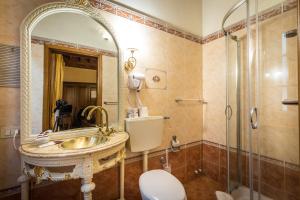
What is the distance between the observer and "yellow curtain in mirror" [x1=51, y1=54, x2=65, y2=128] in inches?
49.0

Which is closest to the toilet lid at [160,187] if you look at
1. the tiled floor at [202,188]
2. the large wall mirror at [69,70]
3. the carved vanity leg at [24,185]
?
the large wall mirror at [69,70]

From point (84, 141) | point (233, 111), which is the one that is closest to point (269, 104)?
point (233, 111)

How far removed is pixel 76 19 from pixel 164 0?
3.76ft

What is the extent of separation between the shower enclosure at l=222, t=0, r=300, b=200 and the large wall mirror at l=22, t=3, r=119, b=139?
1350mm

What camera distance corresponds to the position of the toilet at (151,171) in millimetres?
1137

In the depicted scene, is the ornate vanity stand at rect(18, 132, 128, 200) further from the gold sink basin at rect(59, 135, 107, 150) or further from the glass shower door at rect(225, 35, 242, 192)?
the glass shower door at rect(225, 35, 242, 192)

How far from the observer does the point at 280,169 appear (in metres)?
1.35

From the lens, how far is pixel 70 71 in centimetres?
133

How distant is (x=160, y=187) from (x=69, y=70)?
1261 mm

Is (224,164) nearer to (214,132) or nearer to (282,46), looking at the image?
(214,132)

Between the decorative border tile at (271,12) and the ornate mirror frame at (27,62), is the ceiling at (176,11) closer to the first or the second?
the decorative border tile at (271,12)

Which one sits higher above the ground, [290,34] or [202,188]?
[290,34]

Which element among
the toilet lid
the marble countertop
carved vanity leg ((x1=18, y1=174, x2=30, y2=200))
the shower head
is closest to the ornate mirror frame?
the marble countertop

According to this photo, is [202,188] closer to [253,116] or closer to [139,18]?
[253,116]
